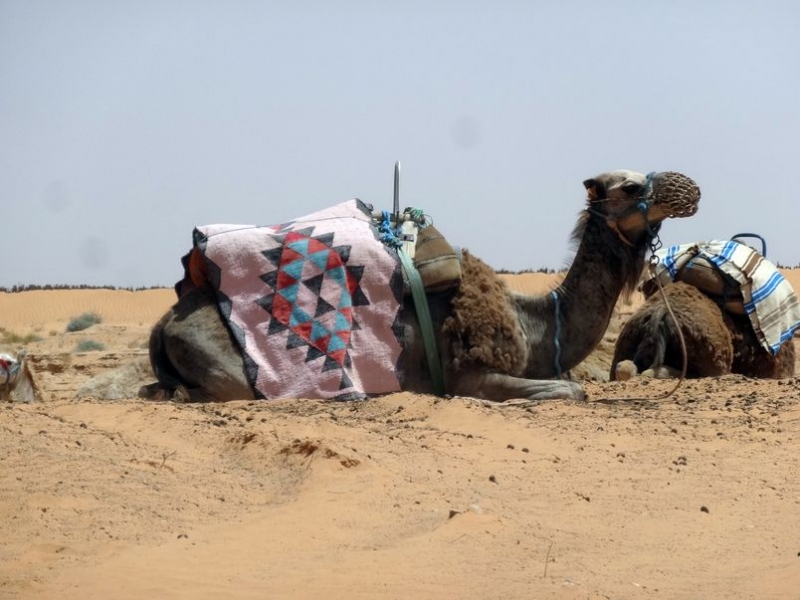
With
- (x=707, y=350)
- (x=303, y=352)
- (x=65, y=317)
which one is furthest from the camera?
(x=65, y=317)

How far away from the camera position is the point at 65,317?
4588cm

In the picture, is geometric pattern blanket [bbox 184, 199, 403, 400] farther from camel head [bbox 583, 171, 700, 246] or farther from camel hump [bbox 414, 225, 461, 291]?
camel head [bbox 583, 171, 700, 246]

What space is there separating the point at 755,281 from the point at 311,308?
13.0 feet

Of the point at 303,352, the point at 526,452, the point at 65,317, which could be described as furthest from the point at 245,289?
the point at 65,317

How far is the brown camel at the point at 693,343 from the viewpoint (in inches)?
416

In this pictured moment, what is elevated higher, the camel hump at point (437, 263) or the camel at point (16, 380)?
the camel hump at point (437, 263)

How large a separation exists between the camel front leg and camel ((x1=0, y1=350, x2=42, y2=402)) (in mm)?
3242

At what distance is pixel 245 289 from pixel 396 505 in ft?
12.2

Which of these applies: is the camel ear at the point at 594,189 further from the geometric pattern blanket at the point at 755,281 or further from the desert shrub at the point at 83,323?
the desert shrub at the point at 83,323

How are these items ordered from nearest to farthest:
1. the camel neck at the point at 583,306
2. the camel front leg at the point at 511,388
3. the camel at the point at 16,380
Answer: the camel front leg at the point at 511,388, the camel neck at the point at 583,306, the camel at the point at 16,380

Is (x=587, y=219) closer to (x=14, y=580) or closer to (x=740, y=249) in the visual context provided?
(x=740, y=249)

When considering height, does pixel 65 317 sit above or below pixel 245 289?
below

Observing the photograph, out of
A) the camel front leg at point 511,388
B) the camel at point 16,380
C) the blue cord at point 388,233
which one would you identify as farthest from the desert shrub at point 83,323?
the camel front leg at point 511,388

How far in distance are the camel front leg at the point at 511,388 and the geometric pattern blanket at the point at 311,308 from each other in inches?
19.3
